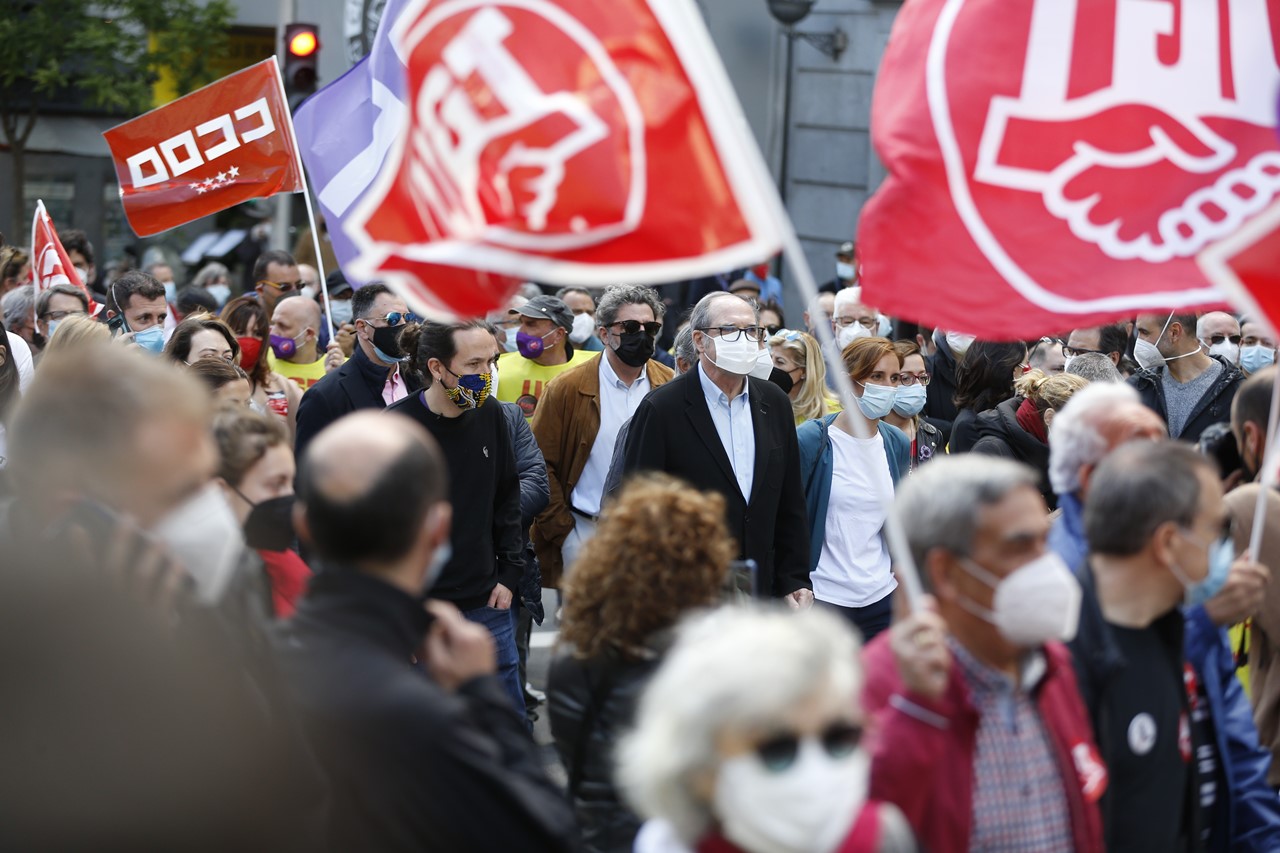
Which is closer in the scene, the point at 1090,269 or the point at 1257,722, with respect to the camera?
the point at 1090,269

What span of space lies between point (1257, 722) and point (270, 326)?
617 cm

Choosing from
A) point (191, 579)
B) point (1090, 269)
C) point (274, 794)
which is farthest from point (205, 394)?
point (1090, 269)

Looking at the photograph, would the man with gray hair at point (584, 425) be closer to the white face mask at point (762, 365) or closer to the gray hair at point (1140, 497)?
the white face mask at point (762, 365)

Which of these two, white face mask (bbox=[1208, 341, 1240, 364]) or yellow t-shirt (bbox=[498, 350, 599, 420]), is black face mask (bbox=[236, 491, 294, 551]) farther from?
white face mask (bbox=[1208, 341, 1240, 364])

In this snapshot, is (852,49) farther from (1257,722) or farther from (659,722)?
(659,722)

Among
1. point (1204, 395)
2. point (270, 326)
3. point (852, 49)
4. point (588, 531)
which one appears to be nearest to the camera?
point (588, 531)

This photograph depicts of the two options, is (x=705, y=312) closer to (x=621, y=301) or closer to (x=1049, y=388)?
(x=621, y=301)

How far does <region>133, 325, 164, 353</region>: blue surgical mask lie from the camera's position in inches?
336

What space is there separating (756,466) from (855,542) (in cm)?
63

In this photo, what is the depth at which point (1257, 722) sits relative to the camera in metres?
4.51

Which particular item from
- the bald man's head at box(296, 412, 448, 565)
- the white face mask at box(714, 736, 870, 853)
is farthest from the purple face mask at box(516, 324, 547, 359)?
the white face mask at box(714, 736, 870, 853)

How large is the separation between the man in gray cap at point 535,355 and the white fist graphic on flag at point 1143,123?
15.6 feet

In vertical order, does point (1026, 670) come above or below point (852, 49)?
below

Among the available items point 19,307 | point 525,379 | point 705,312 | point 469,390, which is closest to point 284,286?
point 19,307
